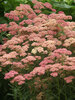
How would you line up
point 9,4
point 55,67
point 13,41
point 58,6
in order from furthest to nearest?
point 58,6 < point 9,4 < point 13,41 < point 55,67

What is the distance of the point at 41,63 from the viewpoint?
3.08m

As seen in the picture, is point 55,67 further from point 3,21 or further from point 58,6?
point 58,6

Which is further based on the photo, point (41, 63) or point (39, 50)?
point (39, 50)

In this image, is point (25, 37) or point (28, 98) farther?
point (25, 37)

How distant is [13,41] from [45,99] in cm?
106

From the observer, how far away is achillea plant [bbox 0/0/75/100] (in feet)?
9.61

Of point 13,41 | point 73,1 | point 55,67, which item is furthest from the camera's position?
point 73,1

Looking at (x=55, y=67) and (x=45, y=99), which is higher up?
(x=55, y=67)

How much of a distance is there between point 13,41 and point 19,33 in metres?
0.46

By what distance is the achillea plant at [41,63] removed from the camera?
2.93 meters

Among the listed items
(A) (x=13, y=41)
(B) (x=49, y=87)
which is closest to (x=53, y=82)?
(B) (x=49, y=87)

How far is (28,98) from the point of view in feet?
10.7

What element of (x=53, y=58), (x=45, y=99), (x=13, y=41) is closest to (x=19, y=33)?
(x=13, y=41)

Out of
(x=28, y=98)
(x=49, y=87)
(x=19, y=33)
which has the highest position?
(x=19, y=33)
